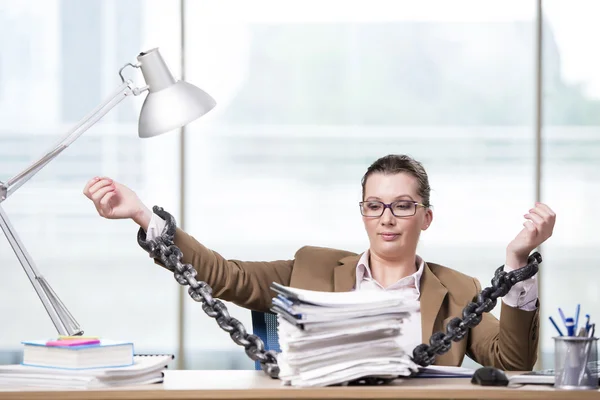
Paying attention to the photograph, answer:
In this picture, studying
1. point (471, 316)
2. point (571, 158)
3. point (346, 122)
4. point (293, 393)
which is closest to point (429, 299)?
point (471, 316)

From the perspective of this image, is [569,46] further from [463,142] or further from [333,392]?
Result: [333,392]

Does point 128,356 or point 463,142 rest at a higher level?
point 463,142

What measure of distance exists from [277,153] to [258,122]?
0.20m

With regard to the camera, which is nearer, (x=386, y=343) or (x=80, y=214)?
(x=386, y=343)

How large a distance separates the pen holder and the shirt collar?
807 mm

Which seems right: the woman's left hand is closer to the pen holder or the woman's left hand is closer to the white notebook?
the pen holder

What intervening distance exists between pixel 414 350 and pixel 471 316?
15 cm

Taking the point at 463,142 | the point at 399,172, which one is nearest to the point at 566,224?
the point at 463,142

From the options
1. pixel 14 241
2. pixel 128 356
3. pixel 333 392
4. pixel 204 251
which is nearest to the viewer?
pixel 333 392

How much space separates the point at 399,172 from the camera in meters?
2.58

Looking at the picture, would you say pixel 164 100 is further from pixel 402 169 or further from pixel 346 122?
pixel 346 122

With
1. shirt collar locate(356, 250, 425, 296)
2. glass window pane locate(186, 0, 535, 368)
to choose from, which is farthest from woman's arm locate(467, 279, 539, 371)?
glass window pane locate(186, 0, 535, 368)

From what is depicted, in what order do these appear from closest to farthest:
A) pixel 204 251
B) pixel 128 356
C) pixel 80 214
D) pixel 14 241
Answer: pixel 128 356
pixel 14 241
pixel 204 251
pixel 80 214

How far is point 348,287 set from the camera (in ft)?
8.27
